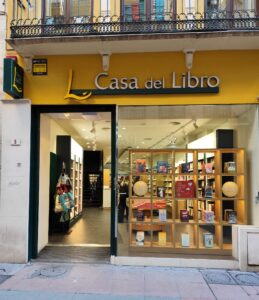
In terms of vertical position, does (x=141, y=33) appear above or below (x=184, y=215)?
above

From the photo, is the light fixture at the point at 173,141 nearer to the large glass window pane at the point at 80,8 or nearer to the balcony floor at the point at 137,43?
the balcony floor at the point at 137,43

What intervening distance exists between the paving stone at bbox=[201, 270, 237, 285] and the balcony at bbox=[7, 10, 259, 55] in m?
4.09

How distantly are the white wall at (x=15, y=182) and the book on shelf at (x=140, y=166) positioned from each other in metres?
2.12

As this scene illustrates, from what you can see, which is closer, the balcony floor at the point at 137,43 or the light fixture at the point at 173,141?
the balcony floor at the point at 137,43

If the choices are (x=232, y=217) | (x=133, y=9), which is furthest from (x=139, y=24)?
(x=232, y=217)

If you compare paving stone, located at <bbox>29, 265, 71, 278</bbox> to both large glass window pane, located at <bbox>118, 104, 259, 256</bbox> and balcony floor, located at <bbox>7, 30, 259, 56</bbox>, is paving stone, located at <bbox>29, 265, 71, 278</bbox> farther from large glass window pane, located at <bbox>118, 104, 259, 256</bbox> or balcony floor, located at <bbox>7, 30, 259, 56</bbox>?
balcony floor, located at <bbox>7, 30, 259, 56</bbox>

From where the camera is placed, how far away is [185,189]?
→ 711 cm

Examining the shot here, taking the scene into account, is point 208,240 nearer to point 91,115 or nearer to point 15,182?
point 91,115

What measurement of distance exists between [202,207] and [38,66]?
4259mm

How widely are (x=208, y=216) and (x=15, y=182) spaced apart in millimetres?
3811

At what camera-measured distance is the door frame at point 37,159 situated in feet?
23.0

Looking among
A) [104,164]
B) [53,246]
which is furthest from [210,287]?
[104,164]

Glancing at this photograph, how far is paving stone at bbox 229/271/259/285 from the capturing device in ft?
19.0

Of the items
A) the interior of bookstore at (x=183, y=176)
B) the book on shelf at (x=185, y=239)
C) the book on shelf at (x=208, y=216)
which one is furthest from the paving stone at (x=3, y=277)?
the book on shelf at (x=208, y=216)
